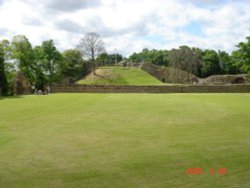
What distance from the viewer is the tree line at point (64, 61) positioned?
39875mm

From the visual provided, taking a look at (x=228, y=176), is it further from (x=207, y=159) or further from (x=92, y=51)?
(x=92, y=51)

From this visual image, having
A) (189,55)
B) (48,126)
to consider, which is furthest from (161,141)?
(189,55)

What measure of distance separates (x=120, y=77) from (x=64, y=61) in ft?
33.1

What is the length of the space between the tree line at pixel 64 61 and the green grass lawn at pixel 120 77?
11.7 feet

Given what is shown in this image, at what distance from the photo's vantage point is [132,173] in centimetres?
484

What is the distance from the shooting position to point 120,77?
179ft

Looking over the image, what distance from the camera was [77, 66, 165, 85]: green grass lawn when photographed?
52344 millimetres

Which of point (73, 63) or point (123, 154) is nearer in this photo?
point (123, 154)

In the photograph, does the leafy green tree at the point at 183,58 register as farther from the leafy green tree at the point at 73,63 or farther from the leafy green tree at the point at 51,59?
the leafy green tree at the point at 51,59

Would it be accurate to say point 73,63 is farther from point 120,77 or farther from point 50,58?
point 120,77

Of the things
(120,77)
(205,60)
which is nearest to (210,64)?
(205,60)

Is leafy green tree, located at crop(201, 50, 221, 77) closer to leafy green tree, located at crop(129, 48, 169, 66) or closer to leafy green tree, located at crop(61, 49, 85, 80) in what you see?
leafy green tree, located at crop(129, 48, 169, 66)

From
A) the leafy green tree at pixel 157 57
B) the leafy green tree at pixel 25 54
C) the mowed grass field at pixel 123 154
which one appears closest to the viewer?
the mowed grass field at pixel 123 154

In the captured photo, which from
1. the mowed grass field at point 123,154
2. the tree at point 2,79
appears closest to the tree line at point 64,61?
the tree at point 2,79
